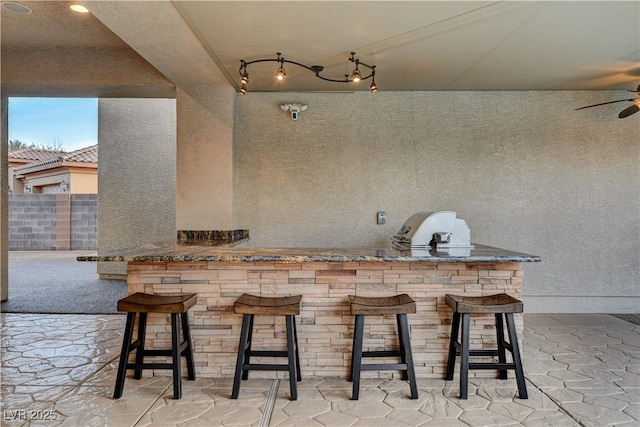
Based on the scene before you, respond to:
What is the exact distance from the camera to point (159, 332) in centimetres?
277

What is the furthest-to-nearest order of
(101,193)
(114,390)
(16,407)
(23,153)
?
(23,153), (101,193), (114,390), (16,407)

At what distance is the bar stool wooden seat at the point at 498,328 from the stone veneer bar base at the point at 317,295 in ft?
0.41

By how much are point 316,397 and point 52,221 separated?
10.6 m

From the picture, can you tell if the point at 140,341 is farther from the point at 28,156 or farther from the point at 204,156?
the point at 28,156

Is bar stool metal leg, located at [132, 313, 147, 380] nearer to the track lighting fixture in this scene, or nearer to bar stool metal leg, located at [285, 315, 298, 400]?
bar stool metal leg, located at [285, 315, 298, 400]

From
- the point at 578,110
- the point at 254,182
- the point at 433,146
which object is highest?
the point at 578,110

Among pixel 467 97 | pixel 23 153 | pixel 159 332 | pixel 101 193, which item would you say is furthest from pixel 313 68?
pixel 23 153

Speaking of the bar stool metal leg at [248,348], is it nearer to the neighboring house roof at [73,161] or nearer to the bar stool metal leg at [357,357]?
the bar stool metal leg at [357,357]

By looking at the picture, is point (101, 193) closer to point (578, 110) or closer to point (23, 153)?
point (578, 110)

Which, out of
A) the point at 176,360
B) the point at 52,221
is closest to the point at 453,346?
the point at 176,360

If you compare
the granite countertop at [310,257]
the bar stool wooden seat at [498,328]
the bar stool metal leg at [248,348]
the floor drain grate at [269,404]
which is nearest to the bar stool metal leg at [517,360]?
the bar stool wooden seat at [498,328]

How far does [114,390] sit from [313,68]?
3.09 m

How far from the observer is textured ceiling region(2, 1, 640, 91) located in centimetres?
262

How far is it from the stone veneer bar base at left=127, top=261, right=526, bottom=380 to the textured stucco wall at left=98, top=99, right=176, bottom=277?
374 centimetres
